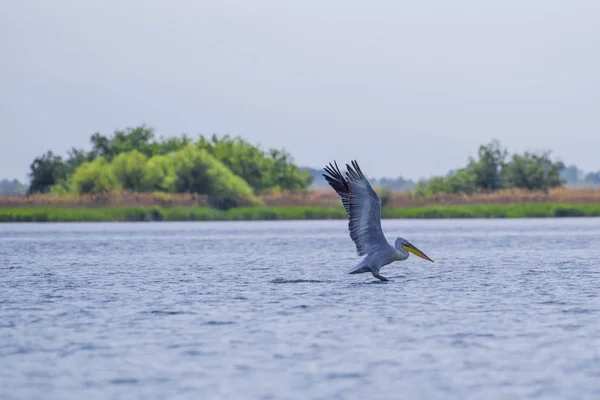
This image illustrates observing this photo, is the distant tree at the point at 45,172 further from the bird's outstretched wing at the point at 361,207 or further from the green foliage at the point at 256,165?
the bird's outstretched wing at the point at 361,207

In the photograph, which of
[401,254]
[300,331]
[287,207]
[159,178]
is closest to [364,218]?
[401,254]

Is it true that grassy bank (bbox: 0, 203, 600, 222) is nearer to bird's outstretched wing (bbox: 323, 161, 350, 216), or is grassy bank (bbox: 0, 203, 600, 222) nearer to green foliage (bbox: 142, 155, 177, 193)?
green foliage (bbox: 142, 155, 177, 193)

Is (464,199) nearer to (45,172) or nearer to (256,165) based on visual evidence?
(256,165)

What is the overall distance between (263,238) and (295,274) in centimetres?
1941

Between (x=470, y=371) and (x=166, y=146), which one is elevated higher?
(x=166, y=146)

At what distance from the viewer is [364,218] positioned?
58.6 feet

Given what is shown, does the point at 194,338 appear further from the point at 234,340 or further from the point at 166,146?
the point at 166,146

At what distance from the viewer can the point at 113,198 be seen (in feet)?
215

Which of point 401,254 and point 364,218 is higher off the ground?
point 364,218

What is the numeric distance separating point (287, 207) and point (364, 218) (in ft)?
150

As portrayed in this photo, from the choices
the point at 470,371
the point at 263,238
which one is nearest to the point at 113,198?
the point at 263,238

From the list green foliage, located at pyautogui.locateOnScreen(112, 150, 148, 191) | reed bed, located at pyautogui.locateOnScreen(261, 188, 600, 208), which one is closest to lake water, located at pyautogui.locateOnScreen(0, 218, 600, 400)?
reed bed, located at pyautogui.locateOnScreen(261, 188, 600, 208)

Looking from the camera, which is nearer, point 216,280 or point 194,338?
point 194,338

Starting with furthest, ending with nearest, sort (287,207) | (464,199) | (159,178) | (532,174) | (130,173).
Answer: (532,174), (130,173), (159,178), (287,207), (464,199)
